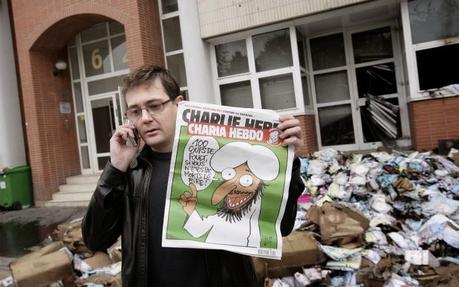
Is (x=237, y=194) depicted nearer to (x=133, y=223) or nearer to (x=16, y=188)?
(x=133, y=223)

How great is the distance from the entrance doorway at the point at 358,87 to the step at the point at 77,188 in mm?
6172

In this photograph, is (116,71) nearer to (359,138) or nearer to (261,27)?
(261,27)

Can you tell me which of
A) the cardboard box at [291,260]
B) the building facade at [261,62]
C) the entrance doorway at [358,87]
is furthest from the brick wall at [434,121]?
the cardboard box at [291,260]

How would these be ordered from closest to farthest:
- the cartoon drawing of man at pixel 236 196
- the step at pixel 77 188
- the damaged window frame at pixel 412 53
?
the cartoon drawing of man at pixel 236 196 < the damaged window frame at pixel 412 53 < the step at pixel 77 188

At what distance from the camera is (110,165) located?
1.67 meters

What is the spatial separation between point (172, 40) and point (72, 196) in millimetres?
4957

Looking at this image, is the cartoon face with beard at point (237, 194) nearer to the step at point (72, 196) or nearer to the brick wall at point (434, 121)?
the brick wall at point (434, 121)

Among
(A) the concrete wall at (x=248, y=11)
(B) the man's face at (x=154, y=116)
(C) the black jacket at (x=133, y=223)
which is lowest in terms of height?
(C) the black jacket at (x=133, y=223)

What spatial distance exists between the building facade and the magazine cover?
7163mm

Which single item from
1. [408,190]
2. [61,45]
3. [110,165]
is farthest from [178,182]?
[61,45]

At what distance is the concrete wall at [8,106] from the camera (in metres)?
10.9

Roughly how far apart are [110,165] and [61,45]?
428 inches

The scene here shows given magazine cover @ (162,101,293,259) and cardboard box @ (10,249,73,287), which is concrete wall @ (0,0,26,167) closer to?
cardboard box @ (10,249,73,287)

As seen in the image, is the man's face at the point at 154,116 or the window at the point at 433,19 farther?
the window at the point at 433,19
